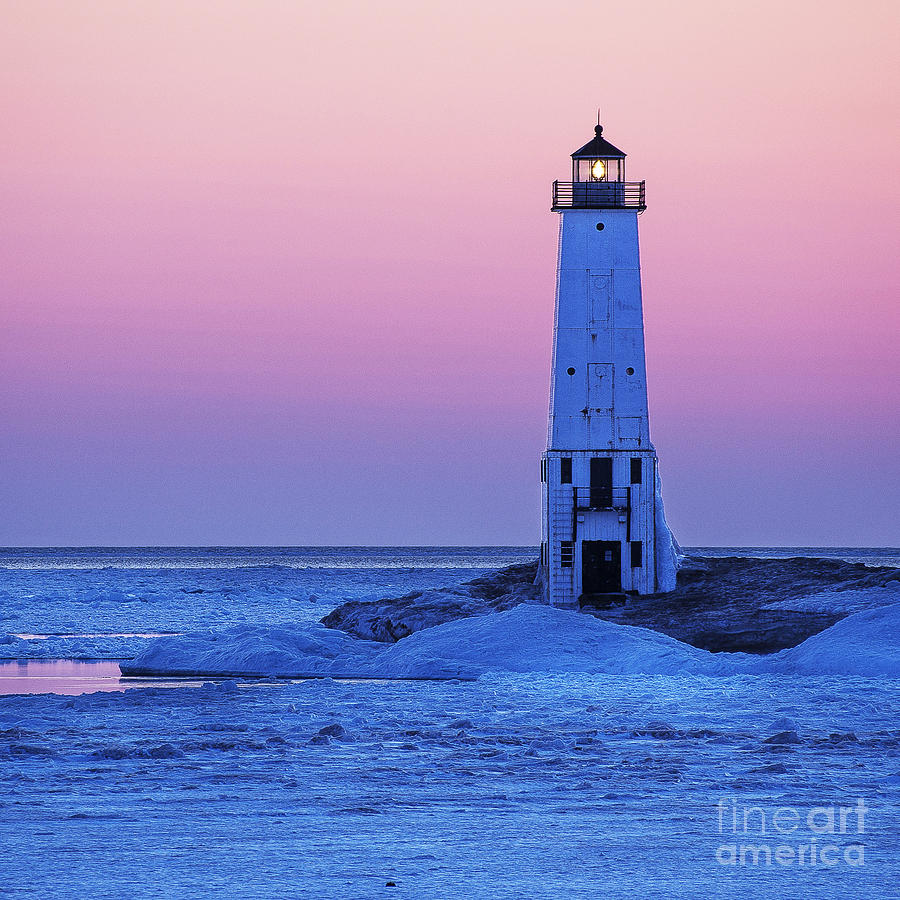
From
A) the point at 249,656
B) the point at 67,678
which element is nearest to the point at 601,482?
the point at 249,656

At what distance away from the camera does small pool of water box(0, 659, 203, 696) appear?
17375mm

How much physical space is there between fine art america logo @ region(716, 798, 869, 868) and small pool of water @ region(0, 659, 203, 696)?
10.1 metres

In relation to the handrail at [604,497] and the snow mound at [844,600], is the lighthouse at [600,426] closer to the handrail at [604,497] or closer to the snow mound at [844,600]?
the handrail at [604,497]

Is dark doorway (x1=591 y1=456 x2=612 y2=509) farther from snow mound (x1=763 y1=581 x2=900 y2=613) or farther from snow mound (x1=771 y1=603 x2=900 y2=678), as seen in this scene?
snow mound (x1=771 y1=603 x2=900 y2=678)

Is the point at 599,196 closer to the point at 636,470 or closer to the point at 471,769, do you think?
the point at 636,470

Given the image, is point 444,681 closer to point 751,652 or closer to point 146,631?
point 751,652

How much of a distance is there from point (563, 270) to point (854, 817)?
72.9ft

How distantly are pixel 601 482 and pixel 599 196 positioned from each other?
22.0 feet

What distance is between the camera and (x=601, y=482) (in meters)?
29.4

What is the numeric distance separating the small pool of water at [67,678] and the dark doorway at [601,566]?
38.7ft

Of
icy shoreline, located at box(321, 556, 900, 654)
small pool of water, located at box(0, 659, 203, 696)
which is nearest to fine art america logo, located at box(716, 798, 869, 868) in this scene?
small pool of water, located at box(0, 659, 203, 696)

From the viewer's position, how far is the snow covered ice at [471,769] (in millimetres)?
7164

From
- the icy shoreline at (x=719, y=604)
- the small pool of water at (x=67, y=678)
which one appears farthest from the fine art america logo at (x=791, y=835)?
the icy shoreline at (x=719, y=604)

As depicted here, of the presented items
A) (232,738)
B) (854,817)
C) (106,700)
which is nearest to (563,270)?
(106,700)
